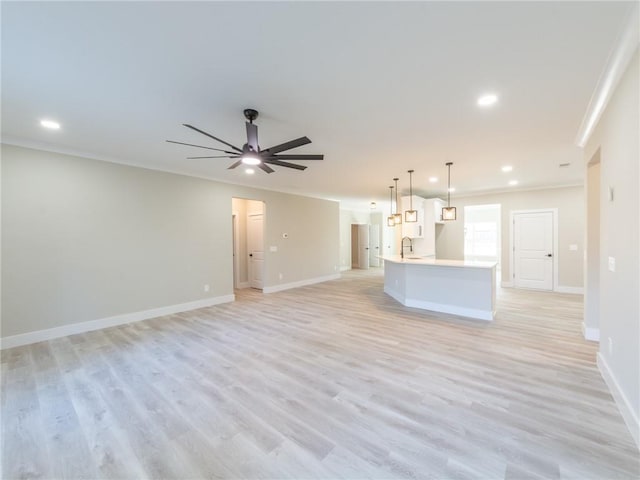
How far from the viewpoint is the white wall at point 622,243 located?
6.15ft

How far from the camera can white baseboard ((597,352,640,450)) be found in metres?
1.88

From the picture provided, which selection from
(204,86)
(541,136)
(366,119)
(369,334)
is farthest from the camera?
(369,334)

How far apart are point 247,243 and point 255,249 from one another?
1.48 feet

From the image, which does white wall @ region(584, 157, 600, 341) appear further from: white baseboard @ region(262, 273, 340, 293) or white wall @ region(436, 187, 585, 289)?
white baseboard @ region(262, 273, 340, 293)

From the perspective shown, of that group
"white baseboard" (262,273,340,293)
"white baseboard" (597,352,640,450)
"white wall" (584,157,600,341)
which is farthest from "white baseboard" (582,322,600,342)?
A: "white baseboard" (262,273,340,293)

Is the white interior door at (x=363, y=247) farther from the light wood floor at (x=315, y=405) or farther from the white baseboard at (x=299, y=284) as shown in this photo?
the light wood floor at (x=315, y=405)

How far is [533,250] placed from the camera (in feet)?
23.5

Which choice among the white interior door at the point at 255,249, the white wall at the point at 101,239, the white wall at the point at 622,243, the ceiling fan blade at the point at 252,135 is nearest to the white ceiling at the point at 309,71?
the ceiling fan blade at the point at 252,135

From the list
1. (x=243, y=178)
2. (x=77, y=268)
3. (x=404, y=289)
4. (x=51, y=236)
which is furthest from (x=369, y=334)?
(x=51, y=236)

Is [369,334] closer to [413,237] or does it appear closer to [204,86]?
[204,86]

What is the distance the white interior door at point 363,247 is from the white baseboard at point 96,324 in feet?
23.4

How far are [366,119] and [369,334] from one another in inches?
113

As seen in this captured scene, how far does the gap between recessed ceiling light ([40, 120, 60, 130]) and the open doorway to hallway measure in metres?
4.25

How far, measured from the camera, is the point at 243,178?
236 inches
